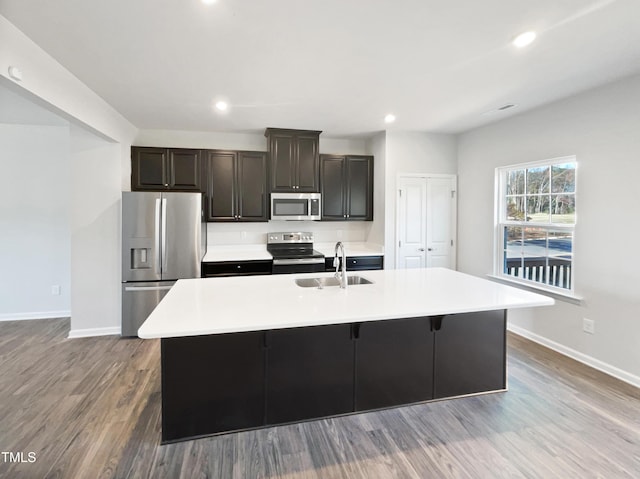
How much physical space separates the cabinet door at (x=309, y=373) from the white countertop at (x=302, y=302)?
24 centimetres

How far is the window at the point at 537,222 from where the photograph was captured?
3.42 metres

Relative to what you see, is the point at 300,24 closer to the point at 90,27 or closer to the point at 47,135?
the point at 90,27

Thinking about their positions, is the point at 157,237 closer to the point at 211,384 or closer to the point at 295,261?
the point at 295,261

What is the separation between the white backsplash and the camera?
4.84 metres

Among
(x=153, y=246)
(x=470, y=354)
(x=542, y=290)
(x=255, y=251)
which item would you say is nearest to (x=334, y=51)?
(x=470, y=354)

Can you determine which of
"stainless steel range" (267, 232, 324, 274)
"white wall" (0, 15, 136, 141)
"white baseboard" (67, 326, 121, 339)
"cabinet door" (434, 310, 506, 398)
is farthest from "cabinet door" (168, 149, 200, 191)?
"cabinet door" (434, 310, 506, 398)

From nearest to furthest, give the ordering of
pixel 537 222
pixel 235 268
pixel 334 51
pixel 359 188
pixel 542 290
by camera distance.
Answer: pixel 334 51, pixel 542 290, pixel 537 222, pixel 235 268, pixel 359 188

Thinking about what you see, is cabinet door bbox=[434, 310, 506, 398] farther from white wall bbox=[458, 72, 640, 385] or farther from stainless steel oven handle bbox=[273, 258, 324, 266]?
stainless steel oven handle bbox=[273, 258, 324, 266]

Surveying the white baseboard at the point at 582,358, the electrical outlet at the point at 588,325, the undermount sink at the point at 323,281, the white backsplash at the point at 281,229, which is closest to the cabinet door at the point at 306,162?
the white backsplash at the point at 281,229

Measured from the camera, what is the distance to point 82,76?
279 centimetres

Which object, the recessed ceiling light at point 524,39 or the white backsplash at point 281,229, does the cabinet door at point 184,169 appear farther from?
the recessed ceiling light at point 524,39

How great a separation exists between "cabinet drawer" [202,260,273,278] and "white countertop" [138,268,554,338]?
50.3 inches

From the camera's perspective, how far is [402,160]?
472 centimetres

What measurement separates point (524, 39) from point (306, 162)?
2.88m
